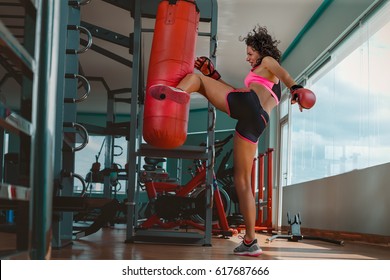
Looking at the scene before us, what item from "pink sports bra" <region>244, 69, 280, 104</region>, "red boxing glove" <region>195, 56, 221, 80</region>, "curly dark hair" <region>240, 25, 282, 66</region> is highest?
"curly dark hair" <region>240, 25, 282, 66</region>

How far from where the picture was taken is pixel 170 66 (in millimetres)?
2395

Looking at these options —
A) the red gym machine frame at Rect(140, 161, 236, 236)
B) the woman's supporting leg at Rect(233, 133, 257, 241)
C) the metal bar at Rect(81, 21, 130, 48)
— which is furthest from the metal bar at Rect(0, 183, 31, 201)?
the red gym machine frame at Rect(140, 161, 236, 236)

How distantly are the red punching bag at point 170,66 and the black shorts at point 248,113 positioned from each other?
36 centimetres

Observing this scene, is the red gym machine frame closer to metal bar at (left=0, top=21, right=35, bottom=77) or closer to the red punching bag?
the red punching bag

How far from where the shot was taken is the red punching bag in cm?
228

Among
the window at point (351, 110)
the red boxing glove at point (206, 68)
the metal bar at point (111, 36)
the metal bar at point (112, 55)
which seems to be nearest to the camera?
the red boxing glove at point (206, 68)

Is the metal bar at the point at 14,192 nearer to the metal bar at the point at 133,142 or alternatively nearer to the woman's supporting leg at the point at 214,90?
the woman's supporting leg at the point at 214,90

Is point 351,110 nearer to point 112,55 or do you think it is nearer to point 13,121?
point 112,55

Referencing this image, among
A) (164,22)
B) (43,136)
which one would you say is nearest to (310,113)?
(164,22)

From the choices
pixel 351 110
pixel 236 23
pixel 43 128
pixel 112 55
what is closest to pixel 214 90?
pixel 112 55

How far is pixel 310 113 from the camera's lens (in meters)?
4.98

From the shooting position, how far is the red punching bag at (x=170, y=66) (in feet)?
7.47

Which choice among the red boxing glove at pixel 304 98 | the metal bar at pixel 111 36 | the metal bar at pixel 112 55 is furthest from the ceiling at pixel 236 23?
the red boxing glove at pixel 304 98

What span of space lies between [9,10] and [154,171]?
2132mm
